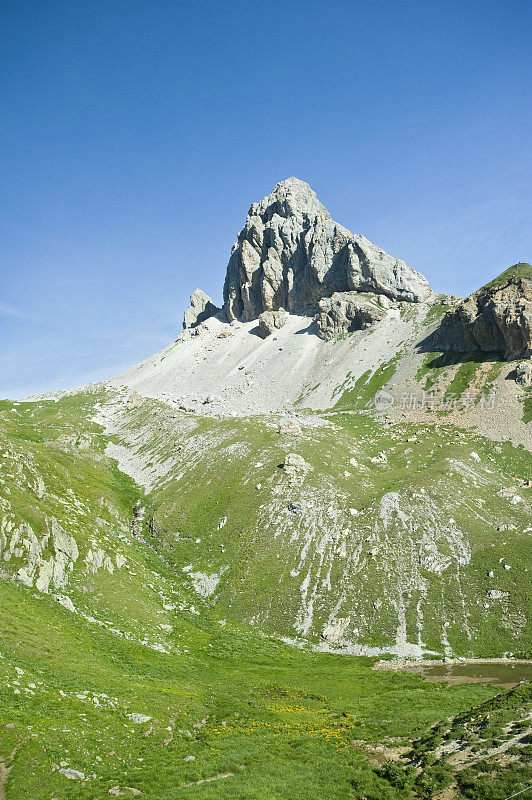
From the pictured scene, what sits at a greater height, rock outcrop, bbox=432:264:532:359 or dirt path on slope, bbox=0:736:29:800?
rock outcrop, bbox=432:264:532:359

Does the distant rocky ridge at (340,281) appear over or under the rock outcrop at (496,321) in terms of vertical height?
over

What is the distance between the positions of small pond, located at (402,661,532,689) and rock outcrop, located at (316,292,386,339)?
126083 millimetres

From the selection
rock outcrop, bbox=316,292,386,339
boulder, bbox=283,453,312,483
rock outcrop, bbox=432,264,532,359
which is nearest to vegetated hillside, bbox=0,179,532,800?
boulder, bbox=283,453,312,483

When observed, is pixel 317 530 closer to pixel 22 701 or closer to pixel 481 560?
pixel 481 560

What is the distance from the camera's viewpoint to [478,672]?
3866cm

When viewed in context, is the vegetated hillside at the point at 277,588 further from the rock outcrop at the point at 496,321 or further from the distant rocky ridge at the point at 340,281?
the distant rocky ridge at the point at 340,281

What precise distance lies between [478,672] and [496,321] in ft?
280

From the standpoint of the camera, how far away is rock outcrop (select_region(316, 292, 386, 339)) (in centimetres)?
15338

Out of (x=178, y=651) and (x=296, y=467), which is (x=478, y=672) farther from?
(x=296, y=467)

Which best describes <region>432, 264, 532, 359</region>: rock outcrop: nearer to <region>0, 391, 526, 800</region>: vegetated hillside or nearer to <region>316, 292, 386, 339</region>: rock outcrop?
<region>0, 391, 526, 800</region>: vegetated hillside

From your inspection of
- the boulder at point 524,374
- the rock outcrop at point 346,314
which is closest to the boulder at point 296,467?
the boulder at point 524,374

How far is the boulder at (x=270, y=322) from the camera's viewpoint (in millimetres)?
182750

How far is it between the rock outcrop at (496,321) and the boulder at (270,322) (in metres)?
78.7

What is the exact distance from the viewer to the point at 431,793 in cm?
1908
